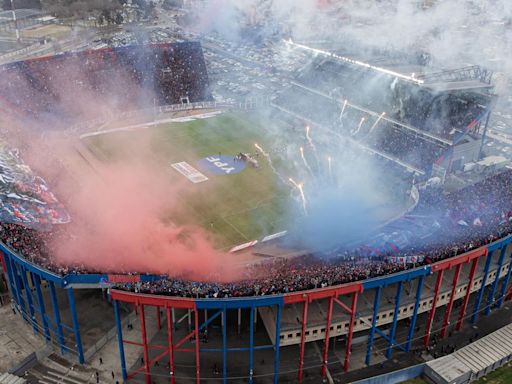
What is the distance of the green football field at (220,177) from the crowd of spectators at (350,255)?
1112cm

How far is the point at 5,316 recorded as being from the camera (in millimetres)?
38844

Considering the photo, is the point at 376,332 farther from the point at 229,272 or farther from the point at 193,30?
the point at 193,30

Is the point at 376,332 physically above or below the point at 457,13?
below

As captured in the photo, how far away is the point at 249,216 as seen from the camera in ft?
174

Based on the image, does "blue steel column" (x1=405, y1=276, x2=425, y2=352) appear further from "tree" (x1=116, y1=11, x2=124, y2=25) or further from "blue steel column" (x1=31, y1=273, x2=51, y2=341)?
"tree" (x1=116, y1=11, x2=124, y2=25)

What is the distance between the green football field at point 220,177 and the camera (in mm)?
51344

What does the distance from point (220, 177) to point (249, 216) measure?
1058cm

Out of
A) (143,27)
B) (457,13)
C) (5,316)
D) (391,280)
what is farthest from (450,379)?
(143,27)

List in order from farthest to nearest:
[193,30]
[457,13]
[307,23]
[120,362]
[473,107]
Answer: [193,30] < [457,13] < [307,23] < [473,107] < [120,362]

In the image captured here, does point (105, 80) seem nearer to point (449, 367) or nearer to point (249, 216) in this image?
point (249, 216)

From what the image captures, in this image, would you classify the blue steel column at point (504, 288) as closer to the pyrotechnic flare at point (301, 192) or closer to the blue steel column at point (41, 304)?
the pyrotechnic flare at point (301, 192)

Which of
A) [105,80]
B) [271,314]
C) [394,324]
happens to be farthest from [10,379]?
[105,80]

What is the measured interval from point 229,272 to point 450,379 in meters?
16.8

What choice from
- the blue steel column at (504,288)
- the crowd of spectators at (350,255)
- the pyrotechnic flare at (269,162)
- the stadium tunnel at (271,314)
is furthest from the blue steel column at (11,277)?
the blue steel column at (504,288)
